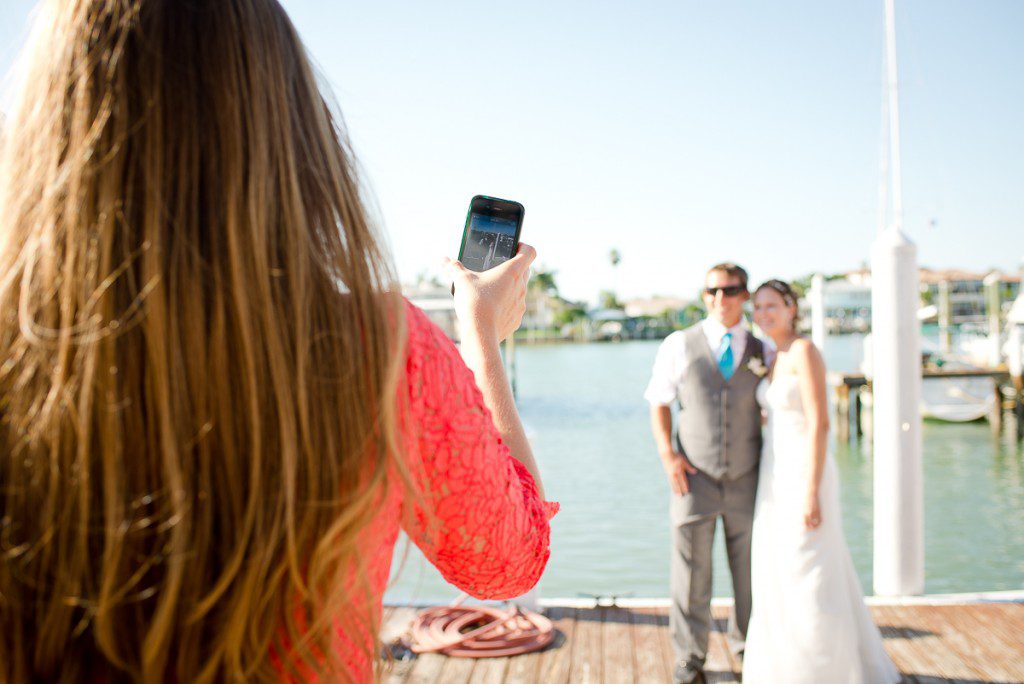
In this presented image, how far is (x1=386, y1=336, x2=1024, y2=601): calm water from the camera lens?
29.5ft

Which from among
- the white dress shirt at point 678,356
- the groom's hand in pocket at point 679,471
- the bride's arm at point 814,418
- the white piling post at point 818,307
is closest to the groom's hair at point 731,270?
the white dress shirt at point 678,356

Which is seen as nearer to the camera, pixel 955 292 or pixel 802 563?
pixel 802 563

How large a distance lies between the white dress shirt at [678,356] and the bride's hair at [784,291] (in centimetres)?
25

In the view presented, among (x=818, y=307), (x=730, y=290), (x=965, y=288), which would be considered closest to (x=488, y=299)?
(x=730, y=290)

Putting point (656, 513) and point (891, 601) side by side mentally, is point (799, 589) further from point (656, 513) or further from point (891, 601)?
point (656, 513)

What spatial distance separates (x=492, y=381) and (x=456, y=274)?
5.8 inches

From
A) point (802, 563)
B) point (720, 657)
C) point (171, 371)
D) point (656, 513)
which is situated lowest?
point (656, 513)

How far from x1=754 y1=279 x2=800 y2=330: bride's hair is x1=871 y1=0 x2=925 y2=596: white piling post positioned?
3.16 feet

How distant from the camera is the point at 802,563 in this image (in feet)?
12.0

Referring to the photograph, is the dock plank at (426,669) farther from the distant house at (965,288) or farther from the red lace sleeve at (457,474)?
the distant house at (965,288)

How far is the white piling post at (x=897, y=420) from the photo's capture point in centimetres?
455

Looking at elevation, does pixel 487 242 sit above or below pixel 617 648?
above

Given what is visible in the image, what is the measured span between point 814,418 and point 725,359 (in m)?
0.55

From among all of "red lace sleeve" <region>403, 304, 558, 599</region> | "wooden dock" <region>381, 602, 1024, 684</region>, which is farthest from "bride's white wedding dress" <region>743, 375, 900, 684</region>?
"red lace sleeve" <region>403, 304, 558, 599</region>
